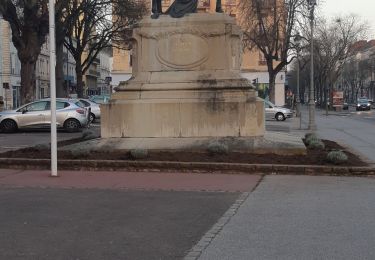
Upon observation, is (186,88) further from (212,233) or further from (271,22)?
(271,22)

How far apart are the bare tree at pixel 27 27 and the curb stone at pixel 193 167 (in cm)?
1706

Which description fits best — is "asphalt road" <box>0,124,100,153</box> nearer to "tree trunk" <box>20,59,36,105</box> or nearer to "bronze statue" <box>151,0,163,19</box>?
"bronze statue" <box>151,0,163,19</box>

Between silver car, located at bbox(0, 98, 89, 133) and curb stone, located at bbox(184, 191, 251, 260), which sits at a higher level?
silver car, located at bbox(0, 98, 89, 133)

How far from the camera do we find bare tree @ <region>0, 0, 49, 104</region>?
29.7 metres

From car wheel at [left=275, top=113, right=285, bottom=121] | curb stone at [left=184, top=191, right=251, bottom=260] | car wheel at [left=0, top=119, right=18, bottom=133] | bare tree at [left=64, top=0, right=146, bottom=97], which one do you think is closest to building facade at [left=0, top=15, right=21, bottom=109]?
bare tree at [left=64, top=0, right=146, bottom=97]

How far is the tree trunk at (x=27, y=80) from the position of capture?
31.9 m

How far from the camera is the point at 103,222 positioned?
7992mm

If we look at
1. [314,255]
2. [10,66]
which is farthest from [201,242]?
[10,66]

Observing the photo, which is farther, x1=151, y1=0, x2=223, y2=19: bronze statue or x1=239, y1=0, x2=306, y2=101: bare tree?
x1=239, y1=0, x2=306, y2=101: bare tree

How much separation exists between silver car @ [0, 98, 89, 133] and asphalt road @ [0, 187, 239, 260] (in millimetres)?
17222

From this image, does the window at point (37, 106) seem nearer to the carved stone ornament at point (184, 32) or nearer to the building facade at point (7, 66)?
the carved stone ornament at point (184, 32)

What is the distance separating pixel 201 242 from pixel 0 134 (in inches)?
866

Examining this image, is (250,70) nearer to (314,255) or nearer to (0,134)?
(0,134)

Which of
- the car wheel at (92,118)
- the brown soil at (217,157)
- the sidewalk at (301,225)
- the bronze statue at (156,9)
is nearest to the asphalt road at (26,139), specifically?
the bronze statue at (156,9)
